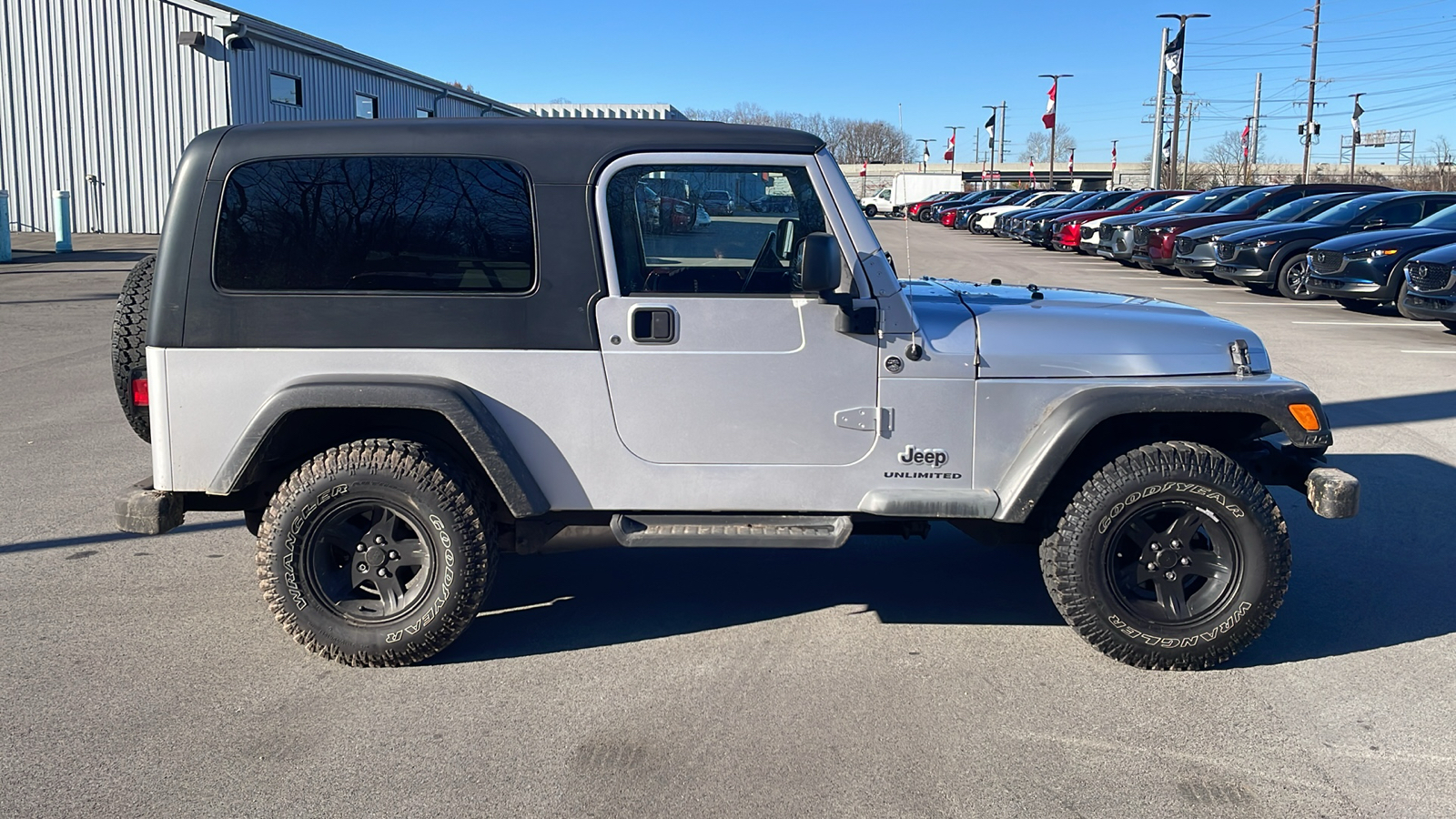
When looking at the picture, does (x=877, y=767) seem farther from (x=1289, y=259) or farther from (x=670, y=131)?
(x=1289, y=259)

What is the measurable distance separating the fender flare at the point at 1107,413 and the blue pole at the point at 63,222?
2284cm

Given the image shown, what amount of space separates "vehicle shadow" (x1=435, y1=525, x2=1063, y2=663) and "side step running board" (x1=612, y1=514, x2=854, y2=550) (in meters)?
0.55

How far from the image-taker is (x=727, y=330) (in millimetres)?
4129

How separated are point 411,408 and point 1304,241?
53.7 feet

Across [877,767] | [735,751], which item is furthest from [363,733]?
[877,767]

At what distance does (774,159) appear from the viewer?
4125 millimetres

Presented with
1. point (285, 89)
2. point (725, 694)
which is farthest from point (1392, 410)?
point (285, 89)

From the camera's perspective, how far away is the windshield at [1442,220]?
15.2 meters

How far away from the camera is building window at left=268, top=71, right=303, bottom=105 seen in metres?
26.0

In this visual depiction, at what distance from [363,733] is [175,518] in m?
1.21

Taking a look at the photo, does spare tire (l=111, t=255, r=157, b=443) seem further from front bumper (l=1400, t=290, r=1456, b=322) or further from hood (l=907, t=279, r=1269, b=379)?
front bumper (l=1400, t=290, r=1456, b=322)

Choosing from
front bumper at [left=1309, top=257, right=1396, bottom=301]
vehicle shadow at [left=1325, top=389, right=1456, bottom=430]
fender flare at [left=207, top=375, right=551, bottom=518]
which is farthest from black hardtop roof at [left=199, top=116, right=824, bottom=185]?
front bumper at [left=1309, top=257, right=1396, bottom=301]

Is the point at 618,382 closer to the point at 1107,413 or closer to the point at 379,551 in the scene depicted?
the point at 379,551

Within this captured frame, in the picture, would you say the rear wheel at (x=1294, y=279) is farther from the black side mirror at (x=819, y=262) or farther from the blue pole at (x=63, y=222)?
the blue pole at (x=63, y=222)
